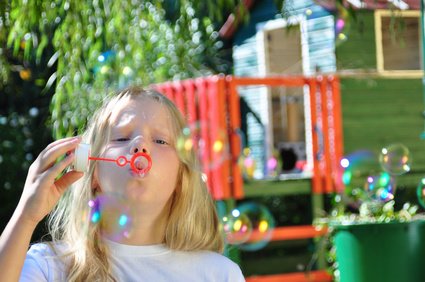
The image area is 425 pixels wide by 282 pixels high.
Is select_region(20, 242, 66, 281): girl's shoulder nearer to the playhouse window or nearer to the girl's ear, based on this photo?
the girl's ear

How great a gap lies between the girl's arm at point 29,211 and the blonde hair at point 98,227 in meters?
0.26

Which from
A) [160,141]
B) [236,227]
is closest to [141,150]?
[160,141]

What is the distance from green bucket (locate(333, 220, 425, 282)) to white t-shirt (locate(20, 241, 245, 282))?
2922 mm

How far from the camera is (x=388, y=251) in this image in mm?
5254

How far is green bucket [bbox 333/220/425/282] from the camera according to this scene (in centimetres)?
523

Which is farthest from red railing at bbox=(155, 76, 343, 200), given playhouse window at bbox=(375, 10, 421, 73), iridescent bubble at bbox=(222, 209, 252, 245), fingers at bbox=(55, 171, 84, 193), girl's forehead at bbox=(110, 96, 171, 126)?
fingers at bbox=(55, 171, 84, 193)

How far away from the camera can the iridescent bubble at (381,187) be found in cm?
521

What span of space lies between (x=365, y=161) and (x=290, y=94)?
2.91m

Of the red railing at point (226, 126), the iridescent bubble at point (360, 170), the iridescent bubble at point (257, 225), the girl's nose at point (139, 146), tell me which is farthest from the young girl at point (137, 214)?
the red railing at point (226, 126)

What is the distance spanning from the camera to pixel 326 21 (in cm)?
1214

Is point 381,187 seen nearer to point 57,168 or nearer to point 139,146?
point 139,146

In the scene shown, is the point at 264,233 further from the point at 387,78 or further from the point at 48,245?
the point at 48,245

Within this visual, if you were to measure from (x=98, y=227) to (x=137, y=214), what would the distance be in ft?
0.57

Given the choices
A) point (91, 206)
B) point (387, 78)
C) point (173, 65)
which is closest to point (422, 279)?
point (91, 206)
